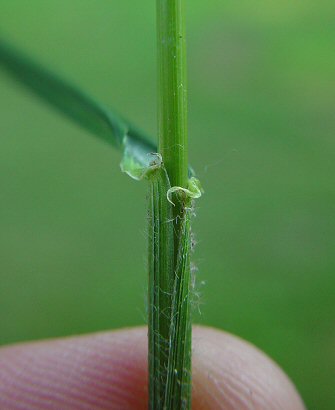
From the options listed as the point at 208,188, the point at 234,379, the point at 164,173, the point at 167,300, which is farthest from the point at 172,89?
the point at 208,188

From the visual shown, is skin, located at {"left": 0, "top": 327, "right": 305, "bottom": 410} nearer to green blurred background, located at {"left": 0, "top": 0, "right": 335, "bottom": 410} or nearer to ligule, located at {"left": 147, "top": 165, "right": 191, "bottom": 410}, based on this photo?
green blurred background, located at {"left": 0, "top": 0, "right": 335, "bottom": 410}

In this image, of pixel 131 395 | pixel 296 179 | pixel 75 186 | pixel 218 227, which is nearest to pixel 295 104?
pixel 296 179

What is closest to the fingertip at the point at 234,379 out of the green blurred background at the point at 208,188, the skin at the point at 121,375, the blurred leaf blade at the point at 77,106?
the skin at the point at 121,375

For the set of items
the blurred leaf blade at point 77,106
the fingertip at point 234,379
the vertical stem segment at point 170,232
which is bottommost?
the fingertip at point 234,379

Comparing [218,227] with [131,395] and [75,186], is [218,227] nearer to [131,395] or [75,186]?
[75,186]

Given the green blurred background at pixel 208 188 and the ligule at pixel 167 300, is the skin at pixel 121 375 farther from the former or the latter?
the ligule at pixel 167 300

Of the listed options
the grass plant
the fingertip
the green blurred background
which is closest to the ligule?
the grass plant
